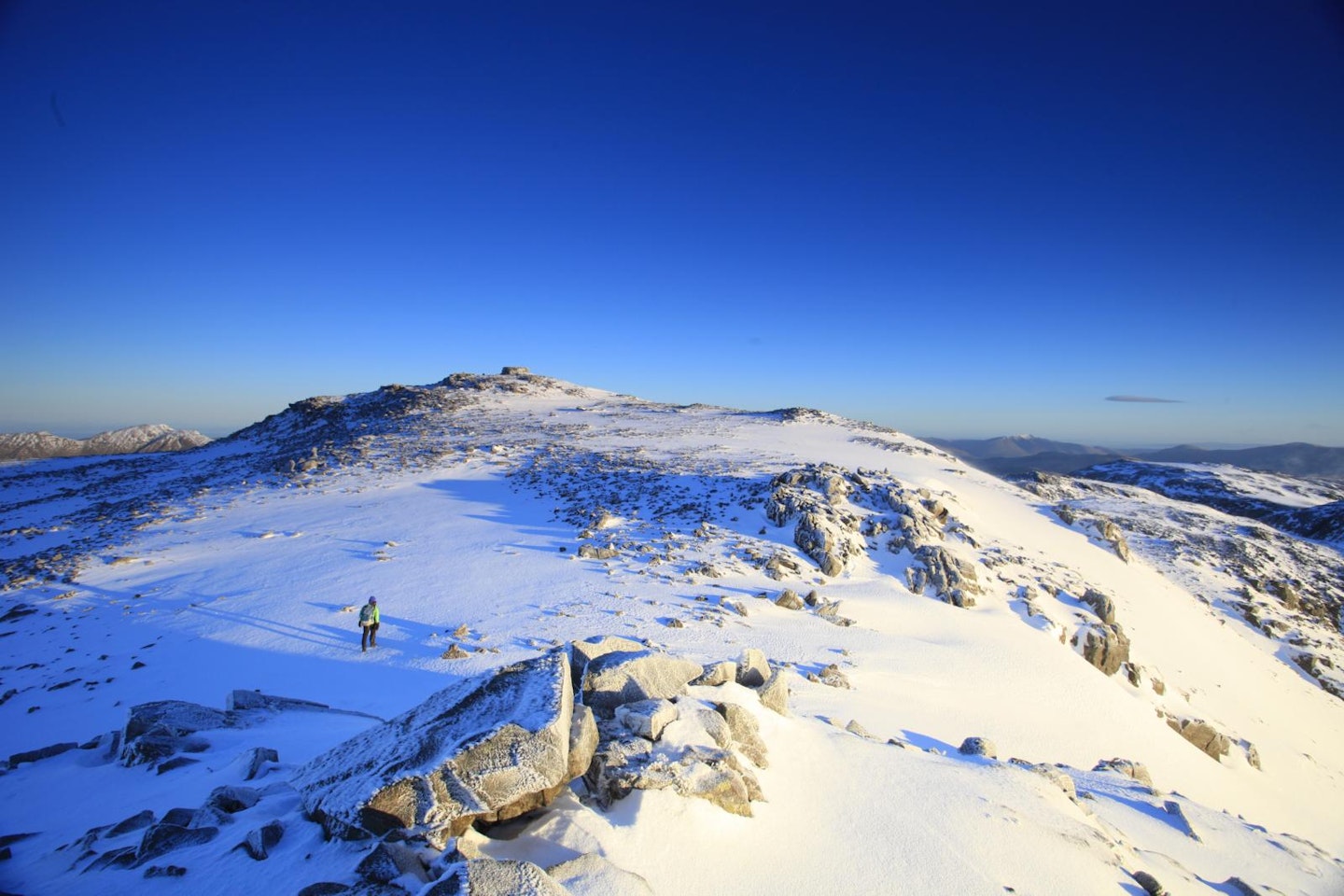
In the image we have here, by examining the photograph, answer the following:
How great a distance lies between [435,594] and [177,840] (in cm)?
1008

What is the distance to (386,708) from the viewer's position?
30.3ft

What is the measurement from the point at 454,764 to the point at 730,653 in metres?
7.85

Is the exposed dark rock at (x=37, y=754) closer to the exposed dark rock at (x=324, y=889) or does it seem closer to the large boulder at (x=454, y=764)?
the large boulder at (x=454, y=764)

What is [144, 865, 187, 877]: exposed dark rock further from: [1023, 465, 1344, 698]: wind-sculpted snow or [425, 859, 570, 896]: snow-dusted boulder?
[1023, 465, 1344, 698]: wind-sculpted snow

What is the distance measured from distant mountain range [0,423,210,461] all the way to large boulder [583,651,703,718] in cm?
10759

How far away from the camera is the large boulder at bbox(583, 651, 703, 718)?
631 cm

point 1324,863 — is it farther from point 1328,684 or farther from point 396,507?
point 396,507

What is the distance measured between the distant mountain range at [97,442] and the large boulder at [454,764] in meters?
107

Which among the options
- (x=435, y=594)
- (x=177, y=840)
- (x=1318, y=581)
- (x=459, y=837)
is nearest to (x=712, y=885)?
(x=459, y=837)

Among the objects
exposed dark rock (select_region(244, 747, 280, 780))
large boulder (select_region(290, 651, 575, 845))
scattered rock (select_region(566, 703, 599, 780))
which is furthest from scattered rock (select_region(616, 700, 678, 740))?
exposed dark rock (select_region(244, 747, 280, 780))

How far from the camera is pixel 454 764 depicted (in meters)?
4.36

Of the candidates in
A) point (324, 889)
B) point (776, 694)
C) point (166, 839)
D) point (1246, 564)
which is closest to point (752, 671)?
point (776, 694)

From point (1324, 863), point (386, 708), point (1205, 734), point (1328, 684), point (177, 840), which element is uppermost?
point (177, 840)

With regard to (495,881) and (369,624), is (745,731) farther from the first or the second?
(369,624)
